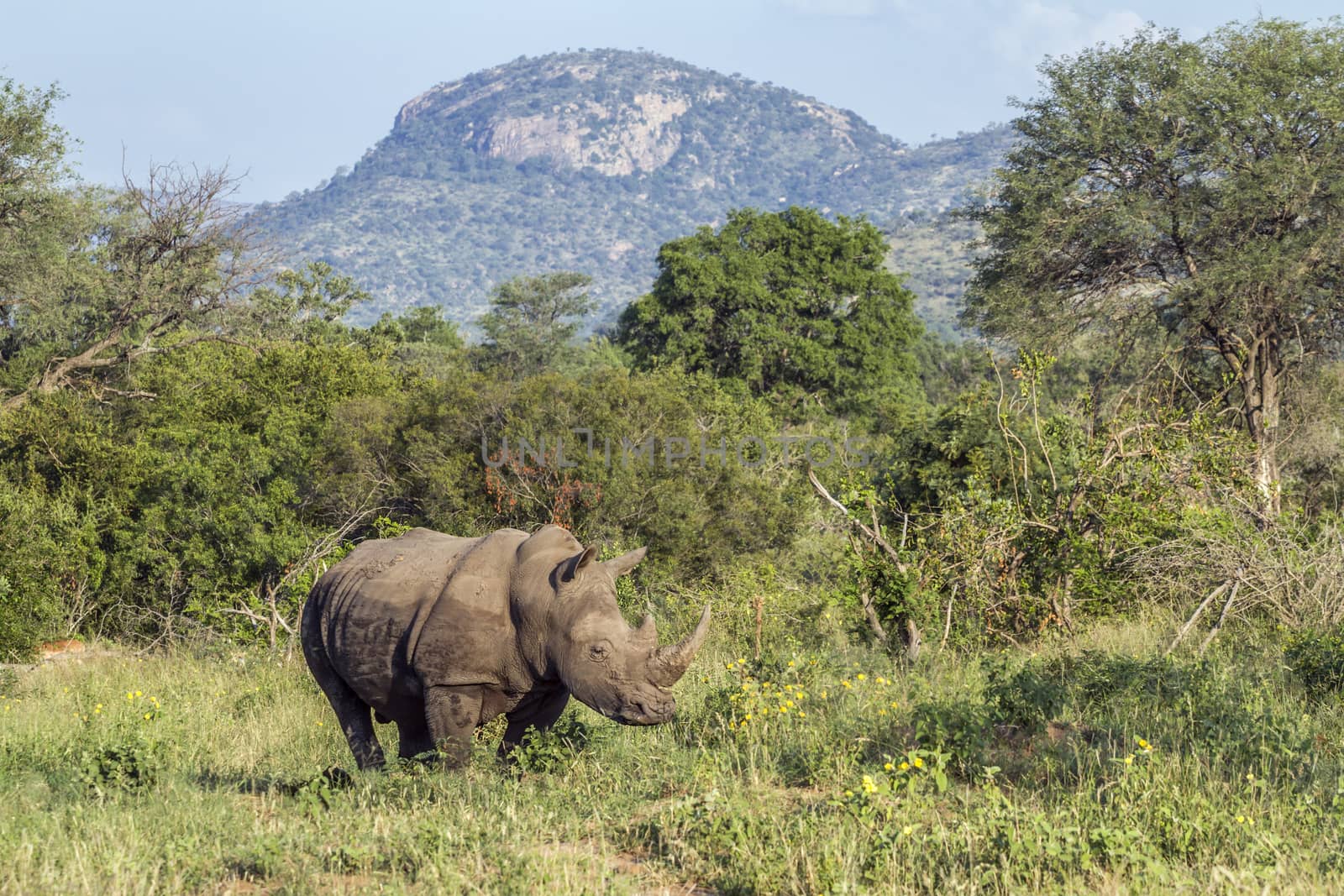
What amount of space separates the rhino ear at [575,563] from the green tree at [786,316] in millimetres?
24189

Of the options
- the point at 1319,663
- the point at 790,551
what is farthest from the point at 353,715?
the point at 790,551

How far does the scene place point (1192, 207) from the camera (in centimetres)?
1941

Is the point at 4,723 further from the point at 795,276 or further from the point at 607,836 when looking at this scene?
the point at 795,276

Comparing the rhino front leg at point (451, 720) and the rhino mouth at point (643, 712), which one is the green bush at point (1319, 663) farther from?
the rhino front leg at point (451, 720)

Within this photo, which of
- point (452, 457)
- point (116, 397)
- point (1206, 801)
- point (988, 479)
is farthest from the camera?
point (116, 397)

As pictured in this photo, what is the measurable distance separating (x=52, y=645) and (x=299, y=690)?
5.89 m

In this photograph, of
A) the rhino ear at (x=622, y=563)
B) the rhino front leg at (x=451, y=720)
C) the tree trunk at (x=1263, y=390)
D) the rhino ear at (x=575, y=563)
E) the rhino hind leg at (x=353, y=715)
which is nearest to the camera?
the rhino ear at (x=575, y=563)

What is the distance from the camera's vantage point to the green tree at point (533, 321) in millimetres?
43438

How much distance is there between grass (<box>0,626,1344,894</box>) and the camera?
513 centimetres

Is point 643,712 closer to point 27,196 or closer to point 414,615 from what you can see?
point 414,615

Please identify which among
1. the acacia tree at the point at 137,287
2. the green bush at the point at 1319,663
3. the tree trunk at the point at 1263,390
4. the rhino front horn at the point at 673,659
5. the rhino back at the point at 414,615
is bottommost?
the green bush at the point at 1319,663

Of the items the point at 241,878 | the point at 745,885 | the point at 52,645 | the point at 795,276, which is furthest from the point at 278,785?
the point at 795,276

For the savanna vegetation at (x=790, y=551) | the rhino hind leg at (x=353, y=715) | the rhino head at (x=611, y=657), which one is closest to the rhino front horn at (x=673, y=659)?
the rhino head at (x=611, y=657)

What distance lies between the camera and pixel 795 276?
3350 centimetres
